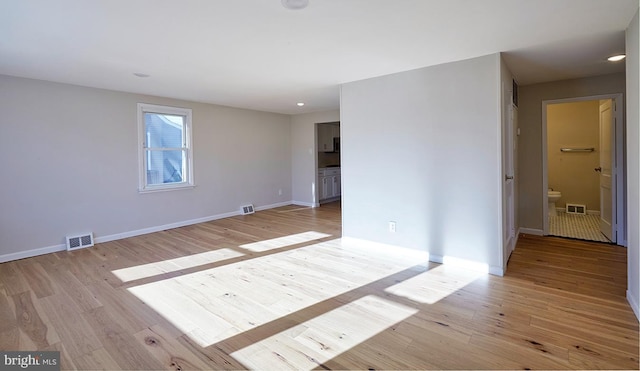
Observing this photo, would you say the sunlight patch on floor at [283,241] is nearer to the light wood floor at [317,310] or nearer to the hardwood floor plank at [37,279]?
the light wood floor at [317,310]

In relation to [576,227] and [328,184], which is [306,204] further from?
[576,227]

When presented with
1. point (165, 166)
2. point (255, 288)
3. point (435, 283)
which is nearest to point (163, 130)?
point (165, 166)

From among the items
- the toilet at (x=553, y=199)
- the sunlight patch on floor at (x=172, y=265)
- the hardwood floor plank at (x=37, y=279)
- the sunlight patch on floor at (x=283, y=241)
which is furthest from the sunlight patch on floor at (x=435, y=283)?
the toilet at (x=553, y=199)

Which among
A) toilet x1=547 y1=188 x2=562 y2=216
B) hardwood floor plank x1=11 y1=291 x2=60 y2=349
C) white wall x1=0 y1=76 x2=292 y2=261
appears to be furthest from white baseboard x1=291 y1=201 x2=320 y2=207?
hardwood floor plank x1=11 y1=291 x2=60 y2=349

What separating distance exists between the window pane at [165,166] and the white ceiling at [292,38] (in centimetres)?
143

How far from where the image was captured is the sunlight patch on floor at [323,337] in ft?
6.01

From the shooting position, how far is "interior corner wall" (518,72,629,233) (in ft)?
14.3

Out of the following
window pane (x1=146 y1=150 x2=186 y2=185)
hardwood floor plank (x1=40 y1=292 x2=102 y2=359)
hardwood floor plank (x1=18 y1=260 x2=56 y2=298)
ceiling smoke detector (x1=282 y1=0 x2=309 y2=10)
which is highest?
ceiling smoke detector (x1=282 y1=0 x2=309 y2=10)

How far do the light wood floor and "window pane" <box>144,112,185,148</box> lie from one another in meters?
2.01

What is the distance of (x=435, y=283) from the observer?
2.91 meters

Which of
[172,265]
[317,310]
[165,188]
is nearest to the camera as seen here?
[317,310]

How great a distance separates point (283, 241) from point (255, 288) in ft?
5.28

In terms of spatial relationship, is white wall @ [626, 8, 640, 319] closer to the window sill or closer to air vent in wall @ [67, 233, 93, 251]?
the window sill

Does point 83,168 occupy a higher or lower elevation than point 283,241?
higher
